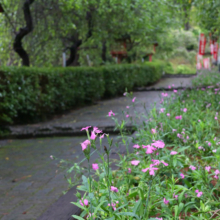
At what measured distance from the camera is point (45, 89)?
9.59m

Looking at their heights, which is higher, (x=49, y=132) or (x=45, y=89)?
(x=45, y=89)

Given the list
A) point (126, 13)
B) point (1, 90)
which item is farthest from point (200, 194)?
point (126, 13)

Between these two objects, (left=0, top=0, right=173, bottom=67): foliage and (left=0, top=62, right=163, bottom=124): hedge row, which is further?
(left=0, top=0, right=173, bottom=67): foliage

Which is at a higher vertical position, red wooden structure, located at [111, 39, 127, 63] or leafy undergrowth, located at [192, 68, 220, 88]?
red wooden structure, located at [111, 39, 127, 63]

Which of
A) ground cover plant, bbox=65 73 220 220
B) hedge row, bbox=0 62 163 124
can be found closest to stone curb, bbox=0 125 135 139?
hedge row, bbox=0 62 163 124

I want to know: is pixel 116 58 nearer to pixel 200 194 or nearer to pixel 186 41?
pixel 200 194

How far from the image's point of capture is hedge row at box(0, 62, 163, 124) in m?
7.73

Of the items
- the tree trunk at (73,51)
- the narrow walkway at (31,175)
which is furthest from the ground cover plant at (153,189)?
the tree trunk at (73,51)

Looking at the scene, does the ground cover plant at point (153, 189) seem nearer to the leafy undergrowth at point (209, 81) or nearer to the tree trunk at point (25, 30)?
the leafy undergrowth at point (209, 81)

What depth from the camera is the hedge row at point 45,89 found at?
773cm

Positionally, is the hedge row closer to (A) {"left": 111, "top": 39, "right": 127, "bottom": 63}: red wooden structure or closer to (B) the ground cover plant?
(B) the ground cover plant

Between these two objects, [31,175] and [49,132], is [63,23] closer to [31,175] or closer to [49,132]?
[49,132]

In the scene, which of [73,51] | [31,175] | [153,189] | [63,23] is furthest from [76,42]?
[153,189]

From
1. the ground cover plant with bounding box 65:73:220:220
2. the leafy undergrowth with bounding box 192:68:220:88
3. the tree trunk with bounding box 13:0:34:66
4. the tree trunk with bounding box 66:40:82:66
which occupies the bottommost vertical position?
the leafy undergrowth with bounding box 192:68:220:88
